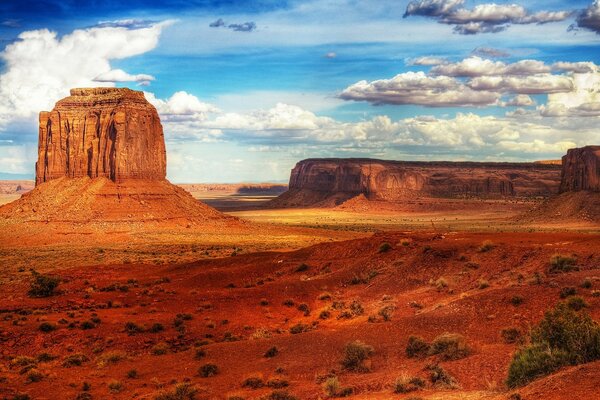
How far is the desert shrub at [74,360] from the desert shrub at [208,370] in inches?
181

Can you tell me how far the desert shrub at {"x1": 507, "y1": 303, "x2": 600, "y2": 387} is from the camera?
12.3m

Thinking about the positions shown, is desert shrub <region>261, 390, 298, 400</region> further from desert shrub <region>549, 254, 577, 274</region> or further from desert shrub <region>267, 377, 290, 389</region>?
desert shrub <region>549, 254, 577, 274</region>

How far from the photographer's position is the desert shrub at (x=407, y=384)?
13.9m

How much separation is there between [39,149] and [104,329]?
59666 millimetres

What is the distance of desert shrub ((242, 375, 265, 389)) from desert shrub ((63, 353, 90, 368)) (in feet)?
21.5

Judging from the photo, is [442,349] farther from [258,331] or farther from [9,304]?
[9,304]

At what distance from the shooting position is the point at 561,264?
2317 cm

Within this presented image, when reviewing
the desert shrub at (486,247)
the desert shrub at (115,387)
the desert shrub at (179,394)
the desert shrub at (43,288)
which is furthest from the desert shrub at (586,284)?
the desert shrub at (43,288)

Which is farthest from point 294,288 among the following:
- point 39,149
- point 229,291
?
point 39,149

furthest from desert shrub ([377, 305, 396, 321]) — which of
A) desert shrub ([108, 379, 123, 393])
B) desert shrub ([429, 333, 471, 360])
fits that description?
desert shrub ([108, 379, 123, 393])

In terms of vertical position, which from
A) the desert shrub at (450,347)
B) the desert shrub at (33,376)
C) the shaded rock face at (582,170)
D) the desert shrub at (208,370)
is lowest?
the desert shrub at (33,376)

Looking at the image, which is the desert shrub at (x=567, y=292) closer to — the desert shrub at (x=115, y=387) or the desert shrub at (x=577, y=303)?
the desert shrub at (x=577, y=303)

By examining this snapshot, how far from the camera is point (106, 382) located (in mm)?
18359

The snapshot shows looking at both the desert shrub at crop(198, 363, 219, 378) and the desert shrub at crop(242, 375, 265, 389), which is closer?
the desert shrub at crop(242, 375, 265, 389)
